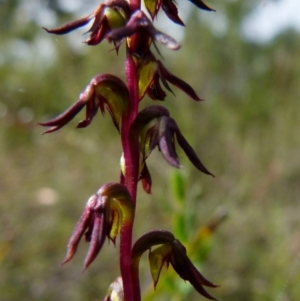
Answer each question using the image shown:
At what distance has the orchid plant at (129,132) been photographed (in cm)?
88

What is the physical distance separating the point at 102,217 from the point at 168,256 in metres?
0.15

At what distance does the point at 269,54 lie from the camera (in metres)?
10.1

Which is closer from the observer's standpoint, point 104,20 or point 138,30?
point 138,30

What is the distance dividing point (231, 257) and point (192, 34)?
488 centimetres

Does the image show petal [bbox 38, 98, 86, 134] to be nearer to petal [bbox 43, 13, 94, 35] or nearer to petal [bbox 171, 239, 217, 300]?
petal [bbox 43, 13, 94, 35]

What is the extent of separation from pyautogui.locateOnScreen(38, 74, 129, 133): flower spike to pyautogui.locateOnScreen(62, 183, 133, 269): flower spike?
0.12 metres

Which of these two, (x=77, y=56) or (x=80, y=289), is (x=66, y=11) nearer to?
(x=77, y=56)

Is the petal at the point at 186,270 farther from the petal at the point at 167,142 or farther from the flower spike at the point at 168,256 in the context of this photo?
the petal at the point at 167,142

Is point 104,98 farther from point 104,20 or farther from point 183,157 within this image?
point 183,157

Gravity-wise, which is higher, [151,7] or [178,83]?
[151,7]

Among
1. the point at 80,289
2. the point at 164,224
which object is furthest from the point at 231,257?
the point at 80,289

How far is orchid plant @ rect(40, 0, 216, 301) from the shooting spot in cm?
88

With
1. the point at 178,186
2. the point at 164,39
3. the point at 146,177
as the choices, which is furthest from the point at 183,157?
the point at 164,39

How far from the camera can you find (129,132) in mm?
925
